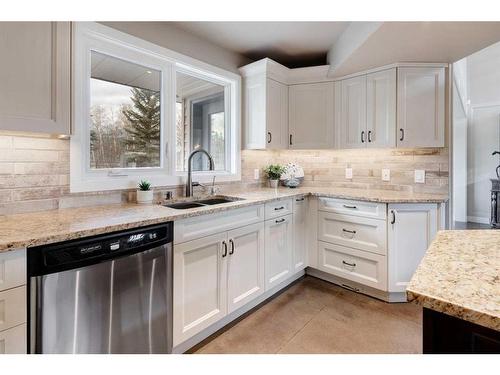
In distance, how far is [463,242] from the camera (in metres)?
1.04

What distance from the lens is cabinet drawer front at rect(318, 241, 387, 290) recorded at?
246cm

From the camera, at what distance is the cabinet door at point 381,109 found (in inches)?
104

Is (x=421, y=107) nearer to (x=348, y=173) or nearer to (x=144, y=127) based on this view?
(x=348, y=173)

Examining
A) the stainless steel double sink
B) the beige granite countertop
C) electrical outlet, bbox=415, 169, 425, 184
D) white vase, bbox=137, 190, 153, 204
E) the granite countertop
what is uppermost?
electrical outlet, bbox=415, 169, 425, 184

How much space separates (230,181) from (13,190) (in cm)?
176

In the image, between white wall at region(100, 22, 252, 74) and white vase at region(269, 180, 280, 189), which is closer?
white wall at region(100, 22, 252, 74)

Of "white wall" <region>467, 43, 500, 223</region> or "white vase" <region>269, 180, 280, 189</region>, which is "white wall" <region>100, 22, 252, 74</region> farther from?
"white wall" <region>467, 43, 500, 223</region>

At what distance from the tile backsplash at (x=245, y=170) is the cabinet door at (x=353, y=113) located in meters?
0.32

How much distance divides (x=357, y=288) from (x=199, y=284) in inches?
62.5

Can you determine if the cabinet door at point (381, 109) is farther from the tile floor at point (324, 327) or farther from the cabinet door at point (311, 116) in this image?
the tile floor at point (324, 327)

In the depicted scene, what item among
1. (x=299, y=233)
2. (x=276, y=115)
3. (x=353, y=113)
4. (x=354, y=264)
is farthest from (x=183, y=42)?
(x=354, y=264)

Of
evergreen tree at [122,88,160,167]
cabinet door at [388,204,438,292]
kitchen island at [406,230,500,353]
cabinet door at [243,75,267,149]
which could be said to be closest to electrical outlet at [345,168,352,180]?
cabinet door at [388,204,438,292]

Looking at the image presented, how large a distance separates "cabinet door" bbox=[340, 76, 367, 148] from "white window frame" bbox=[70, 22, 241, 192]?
111 cm

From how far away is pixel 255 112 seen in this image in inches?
118
